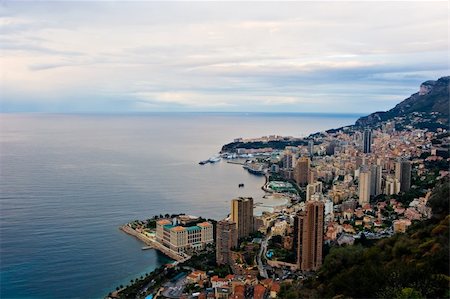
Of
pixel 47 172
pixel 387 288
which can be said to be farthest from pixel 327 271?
pixel 47 172

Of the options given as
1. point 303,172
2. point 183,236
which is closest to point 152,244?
point 183,236

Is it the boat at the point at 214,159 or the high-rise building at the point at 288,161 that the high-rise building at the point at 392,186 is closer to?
the high-rise building at the point at 288,161

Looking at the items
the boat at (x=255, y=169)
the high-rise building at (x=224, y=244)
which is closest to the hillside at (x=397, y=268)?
the high-rise building at (x=224, y=244)

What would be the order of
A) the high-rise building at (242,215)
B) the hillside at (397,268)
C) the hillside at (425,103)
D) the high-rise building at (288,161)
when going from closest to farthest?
1. the hillside at (397,268)
2. the high-rise building at (242,215)
3. the high-rise building at (288,161)
4. the hillside at (425,103)

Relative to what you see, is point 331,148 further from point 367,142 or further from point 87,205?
point 87,205

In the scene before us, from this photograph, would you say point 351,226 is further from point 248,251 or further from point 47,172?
point 47,172

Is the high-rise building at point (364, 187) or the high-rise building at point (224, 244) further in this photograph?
the high-rise building at point (364, 187)

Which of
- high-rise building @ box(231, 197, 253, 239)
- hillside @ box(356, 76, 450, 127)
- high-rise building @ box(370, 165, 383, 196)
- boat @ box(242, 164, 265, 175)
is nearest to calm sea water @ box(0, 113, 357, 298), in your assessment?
boat @ box(242, 164, 265, 175)
